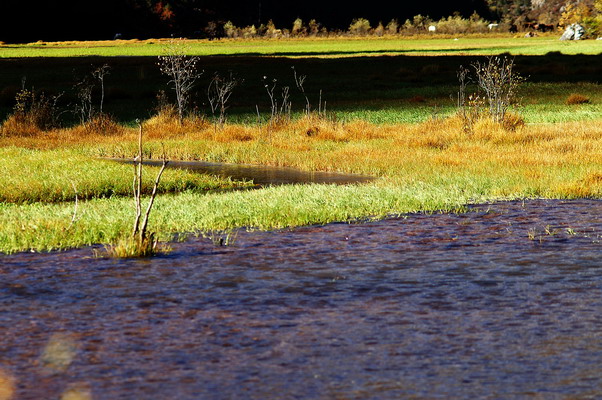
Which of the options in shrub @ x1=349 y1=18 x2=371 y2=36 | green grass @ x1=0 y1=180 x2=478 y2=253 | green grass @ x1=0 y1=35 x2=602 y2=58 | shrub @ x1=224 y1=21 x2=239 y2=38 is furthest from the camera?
shrub @ x1=349 y1=18 x2=371 y2=36

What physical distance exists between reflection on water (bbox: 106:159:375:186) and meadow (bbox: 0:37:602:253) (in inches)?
19.5

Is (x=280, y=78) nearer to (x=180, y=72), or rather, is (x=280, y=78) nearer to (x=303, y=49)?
(x=180, y=72)

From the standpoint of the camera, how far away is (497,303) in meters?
9.48

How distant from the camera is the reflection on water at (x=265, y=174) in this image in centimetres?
2012

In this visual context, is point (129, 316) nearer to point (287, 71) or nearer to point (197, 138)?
point (197, 138)

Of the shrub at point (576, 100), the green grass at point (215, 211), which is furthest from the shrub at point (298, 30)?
the green grass at point (215, 211)

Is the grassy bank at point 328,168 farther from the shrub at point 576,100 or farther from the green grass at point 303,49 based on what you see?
the green grass at point 303,49

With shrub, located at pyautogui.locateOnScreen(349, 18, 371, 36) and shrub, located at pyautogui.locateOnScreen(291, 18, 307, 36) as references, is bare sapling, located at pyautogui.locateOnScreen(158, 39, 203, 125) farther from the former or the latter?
shrub, located at pyautogui.locateOnScreen(349, 18, 371, 36)

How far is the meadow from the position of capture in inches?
560

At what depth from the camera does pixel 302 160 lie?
75.2ft

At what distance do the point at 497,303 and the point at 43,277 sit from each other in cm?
456

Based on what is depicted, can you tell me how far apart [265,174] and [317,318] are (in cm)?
1265

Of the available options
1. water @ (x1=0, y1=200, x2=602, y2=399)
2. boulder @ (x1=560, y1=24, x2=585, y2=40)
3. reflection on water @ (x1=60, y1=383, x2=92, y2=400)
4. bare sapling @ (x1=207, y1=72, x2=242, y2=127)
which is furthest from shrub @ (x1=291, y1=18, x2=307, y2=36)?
reflection on water @ (x1=60, y1=383, x2=92, y2=400)

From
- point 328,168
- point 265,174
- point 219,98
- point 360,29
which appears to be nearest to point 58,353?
point 265,174
